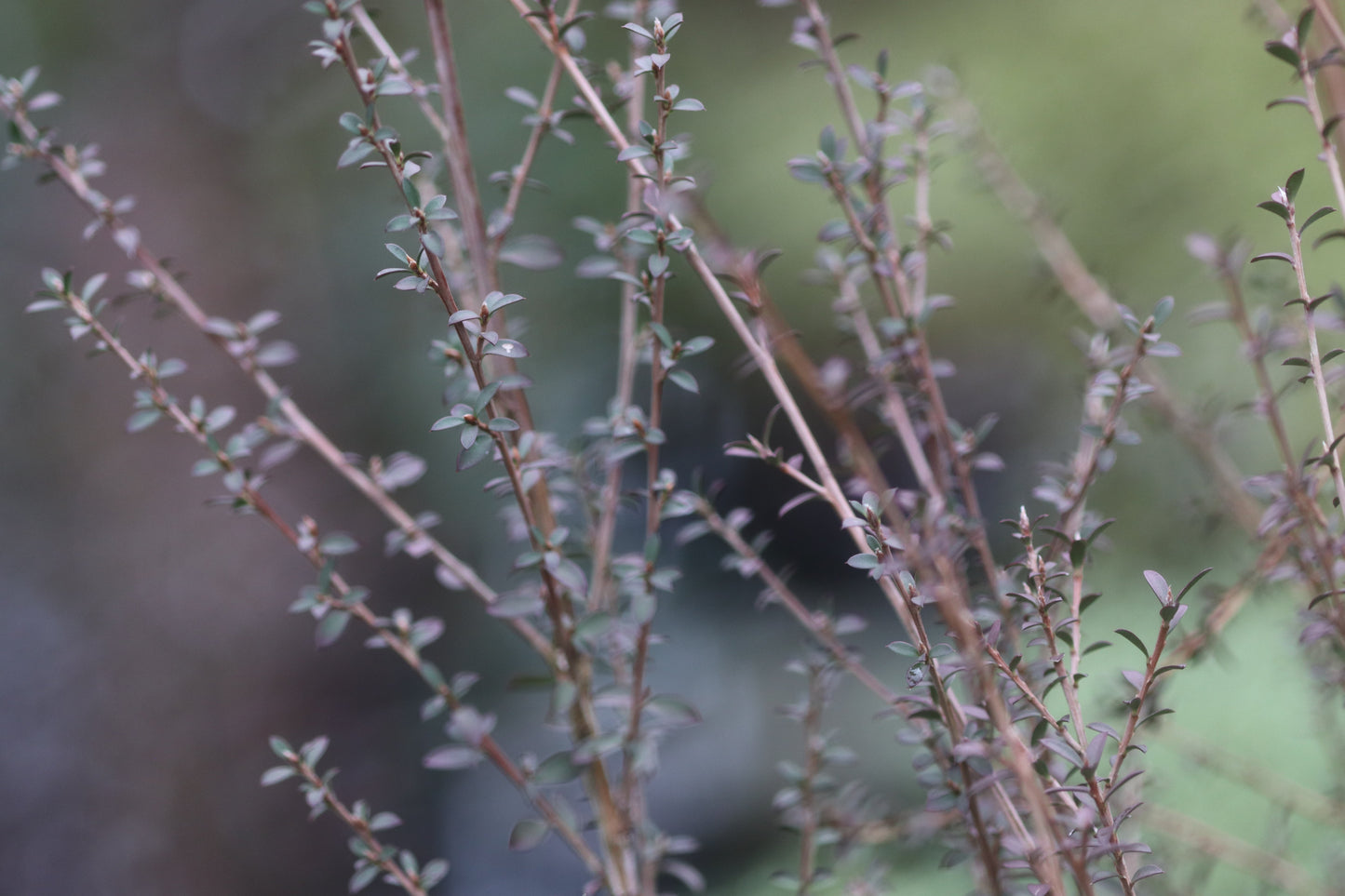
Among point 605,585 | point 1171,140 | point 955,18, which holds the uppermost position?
point 955,18

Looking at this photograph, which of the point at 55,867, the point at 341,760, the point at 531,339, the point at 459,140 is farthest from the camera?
the point at 531,339

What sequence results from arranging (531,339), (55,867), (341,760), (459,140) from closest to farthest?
(459,140) → (55,867) → (341,760) → (531,339)

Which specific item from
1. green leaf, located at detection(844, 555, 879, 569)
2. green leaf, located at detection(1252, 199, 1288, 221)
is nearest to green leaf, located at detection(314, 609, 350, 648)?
green leaf, located at detection(844, 555, 879, 569)

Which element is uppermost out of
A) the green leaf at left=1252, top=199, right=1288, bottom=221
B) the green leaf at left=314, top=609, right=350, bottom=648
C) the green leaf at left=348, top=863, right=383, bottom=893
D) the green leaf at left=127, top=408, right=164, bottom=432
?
the green leaf at left=1252, top=199, right=1288, bottom=221

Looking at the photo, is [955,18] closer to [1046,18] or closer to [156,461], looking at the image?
[1046,18]

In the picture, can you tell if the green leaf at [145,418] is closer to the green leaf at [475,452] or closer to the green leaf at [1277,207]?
the green leaf at [475,452]

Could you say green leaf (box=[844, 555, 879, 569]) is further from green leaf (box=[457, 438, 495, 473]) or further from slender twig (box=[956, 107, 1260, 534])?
slender twig (box=[956, 107, 1260, 534])

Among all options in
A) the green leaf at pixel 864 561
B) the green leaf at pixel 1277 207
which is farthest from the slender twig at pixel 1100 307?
the green leaf at pixel 864 561

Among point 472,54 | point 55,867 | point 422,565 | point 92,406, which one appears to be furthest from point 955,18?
point 55,867

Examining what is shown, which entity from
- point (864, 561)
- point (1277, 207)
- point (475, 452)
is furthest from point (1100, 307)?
point (475, 452)
